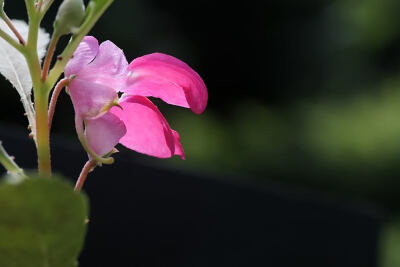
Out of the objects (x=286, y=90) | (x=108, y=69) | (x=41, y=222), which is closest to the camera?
(x=41, y=222)

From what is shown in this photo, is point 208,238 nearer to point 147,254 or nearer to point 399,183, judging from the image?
point 147,254

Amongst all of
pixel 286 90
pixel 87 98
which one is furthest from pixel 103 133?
pixel 286 90

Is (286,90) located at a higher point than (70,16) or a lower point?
lower

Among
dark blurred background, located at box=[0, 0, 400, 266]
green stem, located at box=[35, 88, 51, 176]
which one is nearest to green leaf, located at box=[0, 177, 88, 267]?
green stem, located at box=[35, 88, 51, 176]

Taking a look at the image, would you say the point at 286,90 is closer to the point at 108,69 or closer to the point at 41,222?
the point at 108,69

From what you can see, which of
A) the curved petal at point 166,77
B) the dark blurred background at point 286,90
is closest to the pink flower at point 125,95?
the curved petal at point 166,77

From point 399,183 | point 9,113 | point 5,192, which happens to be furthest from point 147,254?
point 9,113

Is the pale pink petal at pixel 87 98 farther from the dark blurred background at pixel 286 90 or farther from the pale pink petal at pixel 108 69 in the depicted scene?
the dark blurred background at pixel 286 90
